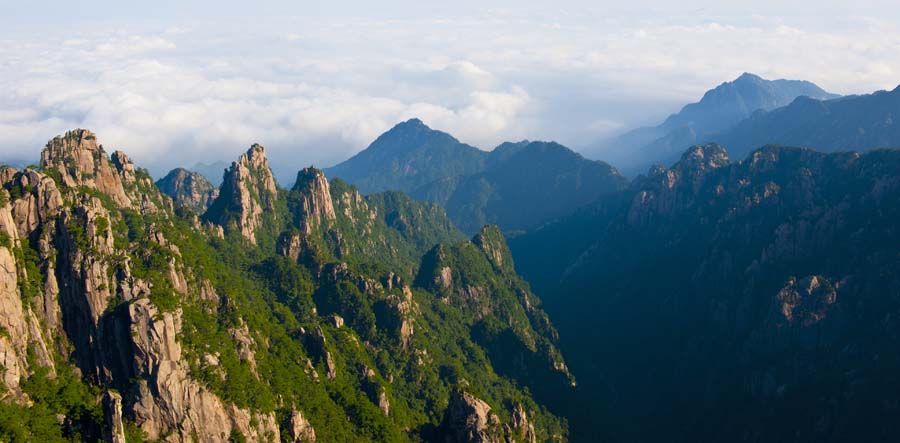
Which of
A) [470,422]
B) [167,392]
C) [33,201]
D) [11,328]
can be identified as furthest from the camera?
[470,422]

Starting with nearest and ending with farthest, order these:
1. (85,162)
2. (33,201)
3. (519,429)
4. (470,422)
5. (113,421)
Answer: (113,421) → (33,201) → (470,422) → (519,429) → (85,162)

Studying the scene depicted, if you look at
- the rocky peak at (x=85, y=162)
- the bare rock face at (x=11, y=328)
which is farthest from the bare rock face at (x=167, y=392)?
the rocky peak at (x=85, y=162)

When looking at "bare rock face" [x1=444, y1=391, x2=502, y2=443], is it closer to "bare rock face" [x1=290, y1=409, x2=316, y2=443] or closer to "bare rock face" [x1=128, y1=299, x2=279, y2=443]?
"bare rock face" [x1=290, y1=409, x2=316, y2=443]

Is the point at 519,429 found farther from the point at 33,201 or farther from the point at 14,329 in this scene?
the point at 33,201

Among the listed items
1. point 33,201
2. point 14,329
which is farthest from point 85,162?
point 14,329

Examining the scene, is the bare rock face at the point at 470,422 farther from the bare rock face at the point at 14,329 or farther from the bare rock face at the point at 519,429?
the bare rock face at the point at 14,329

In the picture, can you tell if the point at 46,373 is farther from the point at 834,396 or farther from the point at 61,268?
the point at 834,396

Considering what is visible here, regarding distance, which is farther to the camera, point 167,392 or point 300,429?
point 300,429

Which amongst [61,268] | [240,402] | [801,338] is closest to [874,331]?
[801,338]
